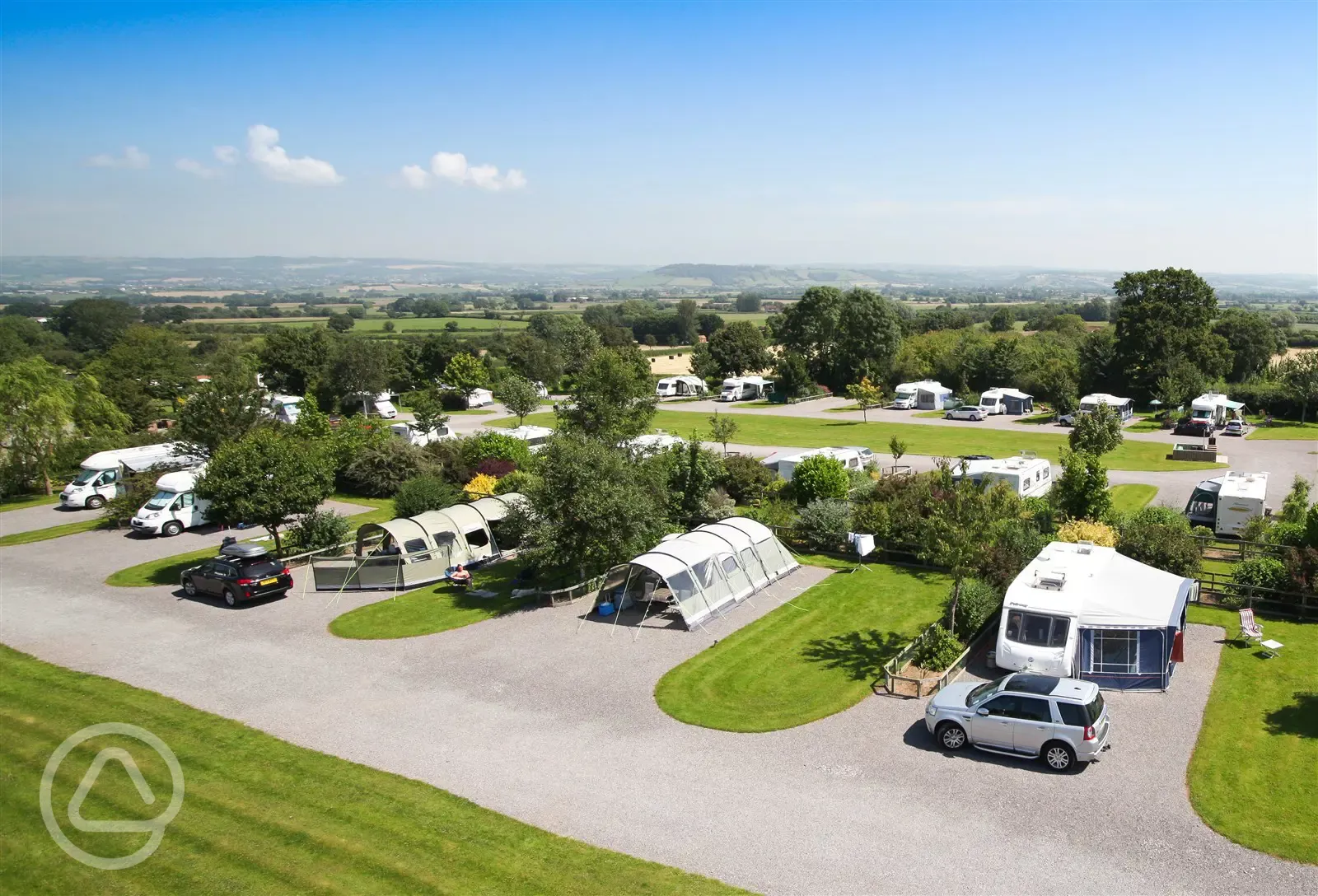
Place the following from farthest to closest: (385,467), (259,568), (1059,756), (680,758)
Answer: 1. (385,467)
2. (259,568)
3. (680,758)
4. (1059,756)

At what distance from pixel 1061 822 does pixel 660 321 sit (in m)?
132

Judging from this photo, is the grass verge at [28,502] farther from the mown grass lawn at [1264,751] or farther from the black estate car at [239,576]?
the mown grass lawn at [1264,751]

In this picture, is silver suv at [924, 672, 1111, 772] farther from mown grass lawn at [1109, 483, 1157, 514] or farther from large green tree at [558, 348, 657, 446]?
large green tree at [558, 348, 657, 446]

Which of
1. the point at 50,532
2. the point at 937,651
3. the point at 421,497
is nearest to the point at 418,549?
the point at 421,497

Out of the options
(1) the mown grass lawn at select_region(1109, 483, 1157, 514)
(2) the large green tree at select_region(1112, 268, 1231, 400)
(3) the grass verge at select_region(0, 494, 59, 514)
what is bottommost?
(3) the grass verge at select_region(0, 494, 59, 514)

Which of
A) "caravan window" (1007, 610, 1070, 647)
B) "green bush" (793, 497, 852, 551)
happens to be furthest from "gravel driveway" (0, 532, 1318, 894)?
"green bush" (793, 497, 852, 551)

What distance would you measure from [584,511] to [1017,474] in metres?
16.8

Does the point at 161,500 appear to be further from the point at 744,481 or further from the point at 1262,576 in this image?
the point at 1262,576

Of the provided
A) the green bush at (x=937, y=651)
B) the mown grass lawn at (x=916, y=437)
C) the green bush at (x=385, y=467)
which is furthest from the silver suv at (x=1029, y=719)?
the mown grass lawn at (x=916, y=437)

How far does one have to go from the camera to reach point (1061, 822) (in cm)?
1097

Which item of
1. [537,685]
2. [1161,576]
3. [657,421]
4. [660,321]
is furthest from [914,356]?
[660,321]

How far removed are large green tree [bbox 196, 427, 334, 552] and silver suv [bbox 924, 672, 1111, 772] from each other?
17.5 metres

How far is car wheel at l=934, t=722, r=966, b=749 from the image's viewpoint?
13.0m

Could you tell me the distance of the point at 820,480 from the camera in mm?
28125
